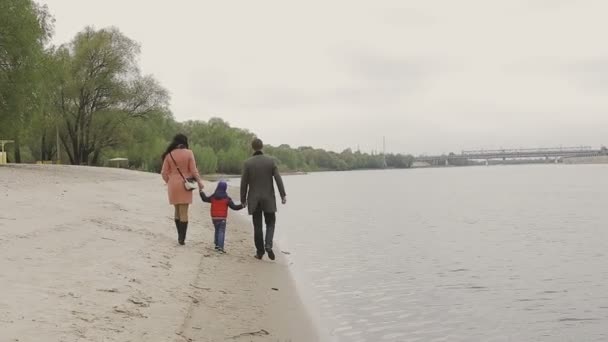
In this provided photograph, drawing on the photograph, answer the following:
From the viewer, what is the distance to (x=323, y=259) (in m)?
13.5

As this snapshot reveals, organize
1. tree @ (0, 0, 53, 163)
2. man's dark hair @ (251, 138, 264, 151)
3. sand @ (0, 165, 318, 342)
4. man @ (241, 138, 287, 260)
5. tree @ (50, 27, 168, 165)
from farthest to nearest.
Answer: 1. tree @ (50, 27, 168, 165)
2. tree @ (0, 0, 53, 163)
3. man's dark hair @ (251, 138, 264, 151)
4. man @ (241, 138, 287, 260)
5. sand @ (0, 165, 318, 342)

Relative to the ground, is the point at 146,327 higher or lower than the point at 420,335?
higher

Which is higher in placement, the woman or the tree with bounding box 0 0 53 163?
the tree with bounding box 0 0 53 163

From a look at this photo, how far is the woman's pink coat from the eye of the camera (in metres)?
10.5

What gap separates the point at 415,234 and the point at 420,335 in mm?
12312

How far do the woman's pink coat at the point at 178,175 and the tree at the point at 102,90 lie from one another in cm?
3916

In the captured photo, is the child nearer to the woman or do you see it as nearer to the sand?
the woman

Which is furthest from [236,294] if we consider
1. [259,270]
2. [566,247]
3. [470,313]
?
[566,247]

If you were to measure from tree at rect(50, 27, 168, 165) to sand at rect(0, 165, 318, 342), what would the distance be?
38.4 metres

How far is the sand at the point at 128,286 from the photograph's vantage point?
5.46 meters

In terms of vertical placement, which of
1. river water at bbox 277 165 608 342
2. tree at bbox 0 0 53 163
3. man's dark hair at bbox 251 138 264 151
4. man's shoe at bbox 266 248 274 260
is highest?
tree at bbox 0 0 53 163

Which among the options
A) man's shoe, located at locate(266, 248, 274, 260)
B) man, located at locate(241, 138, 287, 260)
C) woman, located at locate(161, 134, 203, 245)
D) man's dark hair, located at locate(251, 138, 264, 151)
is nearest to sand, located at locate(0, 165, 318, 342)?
man's shoe, located at locate(266, 248, 274, 260)

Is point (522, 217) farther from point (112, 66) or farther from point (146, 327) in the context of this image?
point (112, 66)

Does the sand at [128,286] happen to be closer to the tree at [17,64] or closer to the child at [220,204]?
the child at [220,204]
